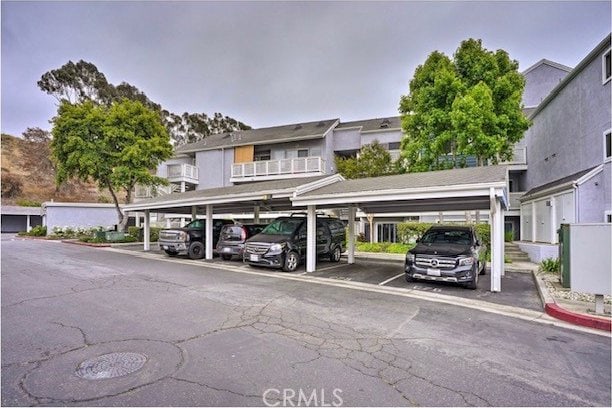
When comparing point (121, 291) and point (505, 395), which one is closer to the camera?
point (505, 395)

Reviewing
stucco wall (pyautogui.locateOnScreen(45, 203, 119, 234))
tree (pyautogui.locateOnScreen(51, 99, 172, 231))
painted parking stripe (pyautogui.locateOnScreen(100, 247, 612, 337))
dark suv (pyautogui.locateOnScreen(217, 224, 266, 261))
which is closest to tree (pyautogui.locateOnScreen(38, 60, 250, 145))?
stucco wall (pyautogui.locateOnScreen(45, 203, 119, 234))

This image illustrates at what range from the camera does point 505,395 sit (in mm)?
3539

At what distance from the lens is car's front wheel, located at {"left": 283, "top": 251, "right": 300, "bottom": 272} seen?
468 inches

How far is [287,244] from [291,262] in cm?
66

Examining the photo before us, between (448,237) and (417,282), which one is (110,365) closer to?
(417,282)

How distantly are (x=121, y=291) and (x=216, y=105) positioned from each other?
48.8m

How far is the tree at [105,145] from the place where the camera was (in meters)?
23.4

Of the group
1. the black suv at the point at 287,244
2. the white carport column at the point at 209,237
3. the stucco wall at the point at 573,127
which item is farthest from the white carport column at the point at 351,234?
Answer: the stucco wall at the point at 573,127

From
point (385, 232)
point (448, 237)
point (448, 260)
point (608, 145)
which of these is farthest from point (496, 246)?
point (385, 232)

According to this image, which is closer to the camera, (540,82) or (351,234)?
(351,234)

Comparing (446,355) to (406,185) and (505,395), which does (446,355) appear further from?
(406,185)

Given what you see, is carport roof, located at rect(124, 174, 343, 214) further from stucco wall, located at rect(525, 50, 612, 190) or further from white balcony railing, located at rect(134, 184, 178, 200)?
stucco wall, located at rect(525, 50, 612, 190)

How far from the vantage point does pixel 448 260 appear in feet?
29.3

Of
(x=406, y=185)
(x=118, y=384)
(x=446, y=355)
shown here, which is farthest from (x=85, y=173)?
(x=446, y=355)
